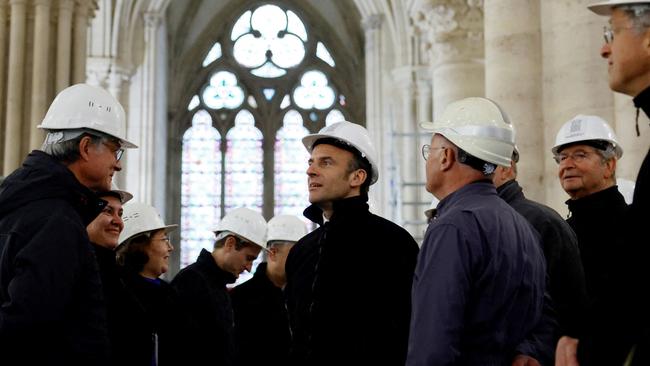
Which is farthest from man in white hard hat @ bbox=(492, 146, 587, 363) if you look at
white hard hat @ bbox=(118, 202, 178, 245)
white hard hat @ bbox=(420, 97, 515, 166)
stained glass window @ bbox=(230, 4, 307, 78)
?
stained glass window @ bbox=(230, 4, 307, 78)

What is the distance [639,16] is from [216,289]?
399 centimetres

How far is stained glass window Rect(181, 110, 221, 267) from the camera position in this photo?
30.5 meters

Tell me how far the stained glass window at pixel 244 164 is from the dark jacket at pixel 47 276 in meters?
26.8

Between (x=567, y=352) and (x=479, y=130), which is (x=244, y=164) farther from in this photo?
(x=567, y=352)

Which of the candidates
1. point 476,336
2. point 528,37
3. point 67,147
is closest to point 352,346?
point 476,336

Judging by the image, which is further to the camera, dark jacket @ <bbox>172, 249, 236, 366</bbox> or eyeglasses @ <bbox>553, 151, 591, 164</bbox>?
dark jacket @ <bbox>172, 249, 236, 366</bbox>

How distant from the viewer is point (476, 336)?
3.56m

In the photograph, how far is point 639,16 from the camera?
311 centimetres

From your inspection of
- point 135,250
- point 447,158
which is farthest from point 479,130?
point 135,250

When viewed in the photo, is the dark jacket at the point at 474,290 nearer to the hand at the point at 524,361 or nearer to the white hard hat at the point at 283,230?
the hand at the point at 524,361

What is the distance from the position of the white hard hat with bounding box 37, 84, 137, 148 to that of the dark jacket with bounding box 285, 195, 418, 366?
0.96 meters

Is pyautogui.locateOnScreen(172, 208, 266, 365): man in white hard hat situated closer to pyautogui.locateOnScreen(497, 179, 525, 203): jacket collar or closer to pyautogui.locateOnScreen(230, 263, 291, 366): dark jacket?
pyautogui.locateOnScreen(230, 263, 291, 366): dark jacket

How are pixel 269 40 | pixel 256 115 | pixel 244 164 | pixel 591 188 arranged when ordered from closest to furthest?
pixel 591 188
pixel 244 164
pixel 256 115
pixel 269 40

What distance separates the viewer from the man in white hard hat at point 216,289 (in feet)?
20.9
